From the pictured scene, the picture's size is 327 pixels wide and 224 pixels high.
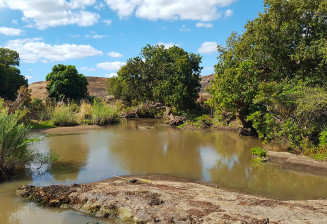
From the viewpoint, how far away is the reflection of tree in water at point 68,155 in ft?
27.0

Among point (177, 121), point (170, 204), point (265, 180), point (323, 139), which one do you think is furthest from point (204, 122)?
point (170, 204)

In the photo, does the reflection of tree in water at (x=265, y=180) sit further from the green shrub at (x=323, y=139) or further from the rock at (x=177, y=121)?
the rock at (x=177, y=121)

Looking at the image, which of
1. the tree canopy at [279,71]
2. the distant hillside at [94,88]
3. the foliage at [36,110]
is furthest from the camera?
the distant hillside at [94,88]

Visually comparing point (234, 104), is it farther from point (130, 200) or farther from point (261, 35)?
point (130, 200)

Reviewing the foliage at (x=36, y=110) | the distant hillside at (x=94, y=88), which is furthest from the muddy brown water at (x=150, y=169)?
the distant hillside at (x=94, y=88)

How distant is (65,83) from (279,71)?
2036 cm

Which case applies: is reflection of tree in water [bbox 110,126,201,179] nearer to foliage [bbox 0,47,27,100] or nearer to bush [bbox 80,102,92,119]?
bush [bbox 80,102,92,119]

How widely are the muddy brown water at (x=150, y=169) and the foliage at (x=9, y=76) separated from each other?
17305 mm

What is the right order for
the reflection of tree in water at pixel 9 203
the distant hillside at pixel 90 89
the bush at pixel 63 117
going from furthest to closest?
the distant hillside at pixel 90 89 < the bush at pixel 63 117 < the reflection of tree in water at pixel 9 203

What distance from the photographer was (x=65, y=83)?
2736 cm

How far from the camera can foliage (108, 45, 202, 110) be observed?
24.2 metres

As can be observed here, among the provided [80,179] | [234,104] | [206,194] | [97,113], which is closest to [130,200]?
[206,194]

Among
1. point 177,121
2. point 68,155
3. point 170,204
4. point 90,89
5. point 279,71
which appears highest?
point 90,89

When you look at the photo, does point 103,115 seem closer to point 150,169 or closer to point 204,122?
point 204,122
